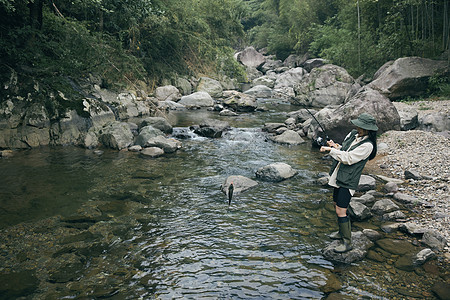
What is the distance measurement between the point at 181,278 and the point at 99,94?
10.8 metres

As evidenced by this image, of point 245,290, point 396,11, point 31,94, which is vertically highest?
point 396,11

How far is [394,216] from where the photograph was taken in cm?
594

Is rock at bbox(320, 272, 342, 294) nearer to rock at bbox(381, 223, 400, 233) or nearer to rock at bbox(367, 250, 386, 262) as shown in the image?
rock at bbox(367, 250, 386, 262)

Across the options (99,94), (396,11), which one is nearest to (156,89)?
(99,94)

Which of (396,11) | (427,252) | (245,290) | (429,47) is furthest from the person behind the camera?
(396,11)

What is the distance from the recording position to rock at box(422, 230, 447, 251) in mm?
4883

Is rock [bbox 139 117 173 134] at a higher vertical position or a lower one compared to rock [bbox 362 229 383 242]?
higher

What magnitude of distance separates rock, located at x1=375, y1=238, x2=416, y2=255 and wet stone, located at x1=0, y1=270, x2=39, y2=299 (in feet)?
16.0

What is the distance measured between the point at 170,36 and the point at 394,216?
778 inches

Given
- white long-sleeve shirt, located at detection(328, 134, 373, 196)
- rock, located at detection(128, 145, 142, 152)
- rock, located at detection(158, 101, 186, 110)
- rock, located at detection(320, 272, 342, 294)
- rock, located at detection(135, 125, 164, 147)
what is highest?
rock, located at detection(158, 101, 186, 110)

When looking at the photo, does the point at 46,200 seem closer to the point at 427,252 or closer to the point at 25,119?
the point at 25,119

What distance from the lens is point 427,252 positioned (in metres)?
4.64

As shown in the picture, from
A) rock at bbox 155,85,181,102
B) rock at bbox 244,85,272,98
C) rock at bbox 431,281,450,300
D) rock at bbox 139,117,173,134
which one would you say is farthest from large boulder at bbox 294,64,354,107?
rock at bbox 431,281,450,300

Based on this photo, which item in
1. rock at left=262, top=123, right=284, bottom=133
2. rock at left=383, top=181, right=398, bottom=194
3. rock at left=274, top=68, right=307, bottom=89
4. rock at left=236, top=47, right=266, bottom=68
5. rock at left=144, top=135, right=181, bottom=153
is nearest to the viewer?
rock at left=383, top=181, right=398, bottom=194
